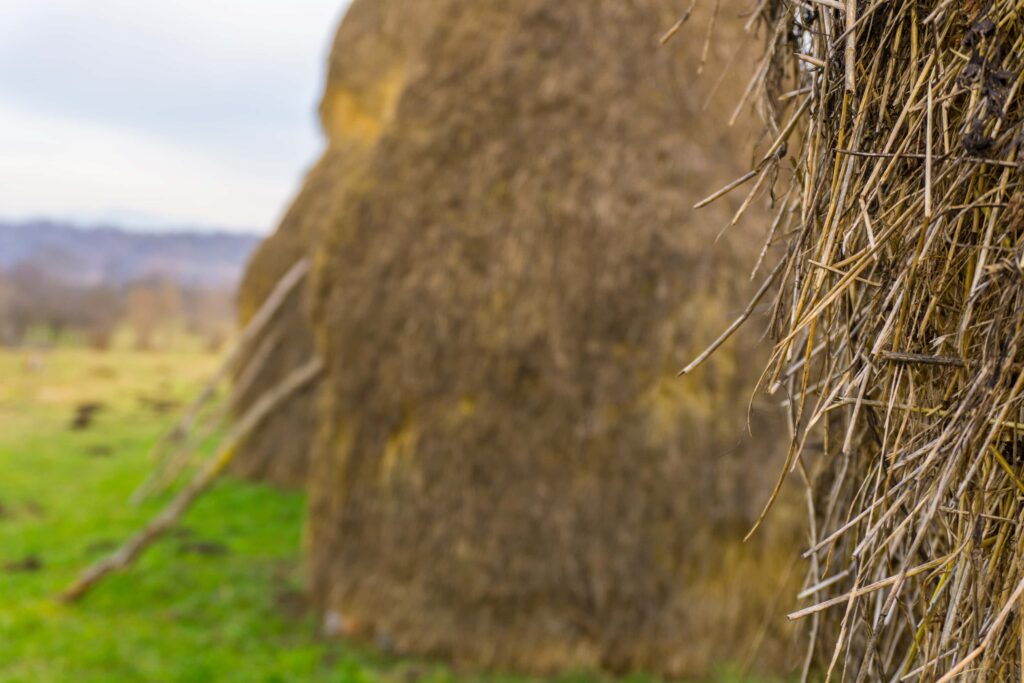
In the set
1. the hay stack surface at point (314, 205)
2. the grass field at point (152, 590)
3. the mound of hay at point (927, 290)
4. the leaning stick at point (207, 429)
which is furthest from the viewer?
the hay stack surface at point (314, 205)

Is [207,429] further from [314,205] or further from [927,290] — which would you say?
[927,290]

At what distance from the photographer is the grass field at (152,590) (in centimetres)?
638

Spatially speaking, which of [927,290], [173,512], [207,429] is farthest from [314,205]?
[927,290]

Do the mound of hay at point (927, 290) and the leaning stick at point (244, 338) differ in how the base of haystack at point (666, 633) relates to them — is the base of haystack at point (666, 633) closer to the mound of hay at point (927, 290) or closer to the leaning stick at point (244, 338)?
the mound of hay at point (927, 290)

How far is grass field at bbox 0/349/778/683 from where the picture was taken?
6.38m

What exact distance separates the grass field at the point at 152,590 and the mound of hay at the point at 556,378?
0.56 metres

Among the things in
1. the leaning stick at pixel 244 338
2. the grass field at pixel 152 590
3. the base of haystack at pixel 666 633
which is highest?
the leaning stick at pixel 244 338

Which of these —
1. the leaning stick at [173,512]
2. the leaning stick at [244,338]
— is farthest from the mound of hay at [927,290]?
→ the leaning stick at [244,338]

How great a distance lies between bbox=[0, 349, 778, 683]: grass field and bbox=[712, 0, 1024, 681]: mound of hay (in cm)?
444

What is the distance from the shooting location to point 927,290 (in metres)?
1.75

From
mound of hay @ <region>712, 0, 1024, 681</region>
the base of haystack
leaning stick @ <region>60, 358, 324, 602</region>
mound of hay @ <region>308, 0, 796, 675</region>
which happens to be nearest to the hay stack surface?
leaning stick @ <region>60, 358, 324, 602</region>

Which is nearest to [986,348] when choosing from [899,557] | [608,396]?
[899,557]

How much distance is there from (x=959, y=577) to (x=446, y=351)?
481cm

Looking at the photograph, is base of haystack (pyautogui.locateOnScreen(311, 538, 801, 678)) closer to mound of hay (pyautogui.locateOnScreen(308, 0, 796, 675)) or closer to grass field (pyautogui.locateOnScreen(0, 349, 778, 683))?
mound of hay (pyautogui.locateOnScreen(308, 0, 796, 675))
